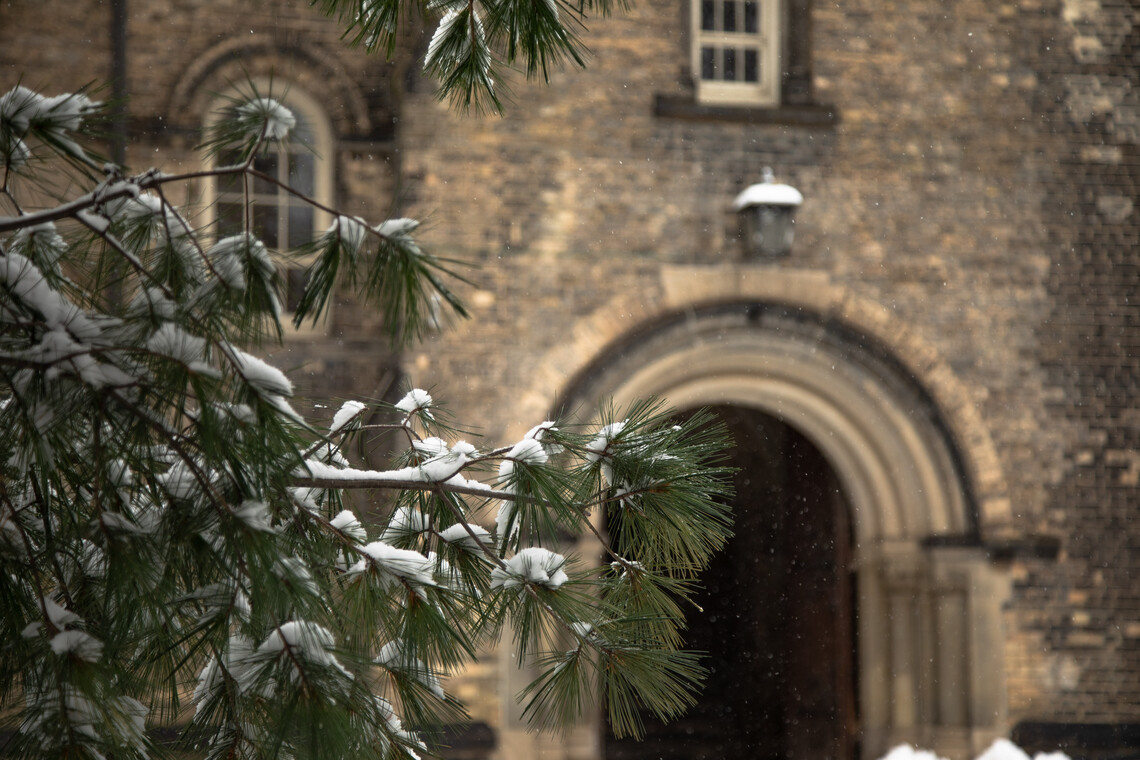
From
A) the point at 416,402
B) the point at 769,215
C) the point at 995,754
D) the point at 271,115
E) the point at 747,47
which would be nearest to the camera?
the point at 271,115

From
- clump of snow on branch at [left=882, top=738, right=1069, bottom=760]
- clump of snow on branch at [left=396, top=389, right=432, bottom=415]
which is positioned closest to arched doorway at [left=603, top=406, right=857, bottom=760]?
clump of snow on branch at [left=882, top=738, right=1069, bottom=760]

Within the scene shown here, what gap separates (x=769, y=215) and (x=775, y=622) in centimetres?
426

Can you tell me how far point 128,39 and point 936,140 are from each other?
14.4ft

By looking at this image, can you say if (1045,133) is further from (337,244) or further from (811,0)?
(337,244)

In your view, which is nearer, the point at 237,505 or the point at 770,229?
the point at 237,505

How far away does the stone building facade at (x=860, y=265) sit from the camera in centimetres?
563

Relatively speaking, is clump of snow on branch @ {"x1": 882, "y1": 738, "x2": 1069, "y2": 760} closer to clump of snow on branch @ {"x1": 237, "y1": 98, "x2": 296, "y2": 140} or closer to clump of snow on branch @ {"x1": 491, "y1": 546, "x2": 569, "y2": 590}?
clump of snow on branch @ {"x1": 491, "y1": 546, "x2": 569, "y2": 590}

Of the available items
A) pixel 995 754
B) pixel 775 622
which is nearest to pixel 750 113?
pixel 995 754

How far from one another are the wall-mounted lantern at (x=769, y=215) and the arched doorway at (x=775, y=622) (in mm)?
1906

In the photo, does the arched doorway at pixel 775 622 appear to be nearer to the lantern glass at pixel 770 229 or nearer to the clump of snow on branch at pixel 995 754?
the clump of snow on branch at pixel 995 754

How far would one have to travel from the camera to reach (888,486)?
234 inches

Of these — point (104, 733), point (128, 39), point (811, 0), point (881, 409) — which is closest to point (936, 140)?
point (811, 0)

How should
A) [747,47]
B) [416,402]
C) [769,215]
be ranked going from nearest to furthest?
1. [416,402]
2. [769,215]
3. [747,47]

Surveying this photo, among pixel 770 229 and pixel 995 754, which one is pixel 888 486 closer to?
pixel 995 754
